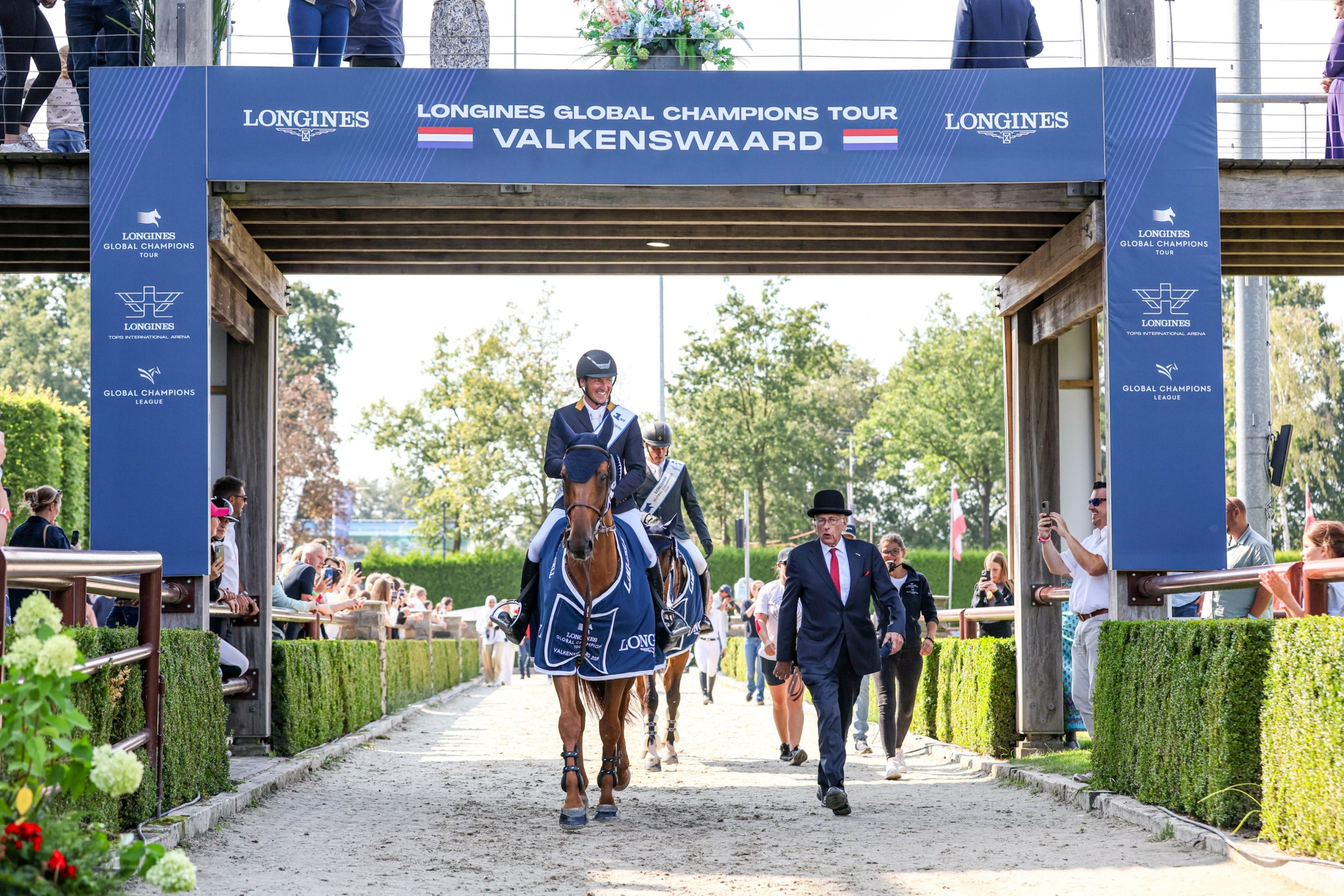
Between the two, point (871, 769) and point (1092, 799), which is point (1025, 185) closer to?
point (1092, 799)

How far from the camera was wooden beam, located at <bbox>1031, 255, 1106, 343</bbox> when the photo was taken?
1044 cm

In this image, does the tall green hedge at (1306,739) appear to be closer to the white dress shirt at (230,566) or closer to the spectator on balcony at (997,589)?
the white dress shirt at (230,566)

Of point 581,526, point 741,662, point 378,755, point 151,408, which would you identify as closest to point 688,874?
point 581,526

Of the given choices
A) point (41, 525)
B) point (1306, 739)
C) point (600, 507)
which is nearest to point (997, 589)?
point (600, 507)

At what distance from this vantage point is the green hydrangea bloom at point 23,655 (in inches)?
150

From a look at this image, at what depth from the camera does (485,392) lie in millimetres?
50719

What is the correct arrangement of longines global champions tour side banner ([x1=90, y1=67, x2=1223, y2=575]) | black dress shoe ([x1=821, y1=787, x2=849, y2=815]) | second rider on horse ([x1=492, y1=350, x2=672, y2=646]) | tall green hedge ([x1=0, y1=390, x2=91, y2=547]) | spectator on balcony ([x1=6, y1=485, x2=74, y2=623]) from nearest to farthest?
second rider on horse ([x1=492, y1=350, x2=672, y2=646]) < black dress shoe ([x1=821, y1=787, x2=849, y2=815]) < longines global champions tour side banner ([x1=90, y1=67, x2=1223, y2=575]) < spectator on balcony ([x1=6, y1=485, x2=74, y2=623]) < tall green hedge ([x1=0, y1=390, x2=91, y2=547])

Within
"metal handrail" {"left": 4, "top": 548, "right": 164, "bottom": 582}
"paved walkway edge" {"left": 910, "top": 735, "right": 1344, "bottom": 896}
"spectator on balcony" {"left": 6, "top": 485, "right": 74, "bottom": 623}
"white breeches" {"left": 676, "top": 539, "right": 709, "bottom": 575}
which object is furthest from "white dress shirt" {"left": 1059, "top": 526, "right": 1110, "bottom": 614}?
"spectator on balcony" {"left": 6, "top": 485, "right": 74, "bottom": 623}

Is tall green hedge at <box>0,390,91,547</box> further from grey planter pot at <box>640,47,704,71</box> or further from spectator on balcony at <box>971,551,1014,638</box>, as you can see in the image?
grey planter pot at <box>640,47,704,71</box>

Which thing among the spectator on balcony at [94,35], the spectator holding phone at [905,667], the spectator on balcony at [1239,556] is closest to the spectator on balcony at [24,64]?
the spectator on balcony at [94,35]

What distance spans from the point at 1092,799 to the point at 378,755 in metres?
7.21

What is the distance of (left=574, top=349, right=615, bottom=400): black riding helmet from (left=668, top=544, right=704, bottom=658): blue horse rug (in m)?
2.46

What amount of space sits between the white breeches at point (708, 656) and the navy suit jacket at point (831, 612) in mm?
14844

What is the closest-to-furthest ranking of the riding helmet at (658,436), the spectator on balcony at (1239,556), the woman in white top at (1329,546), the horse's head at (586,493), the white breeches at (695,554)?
the horse's head at (586,493)
the woman in white top at (1329,546)
the spectator on balcony at (1239,556)
the white breeches at (695,554)
the riding helmet at (658,436)
